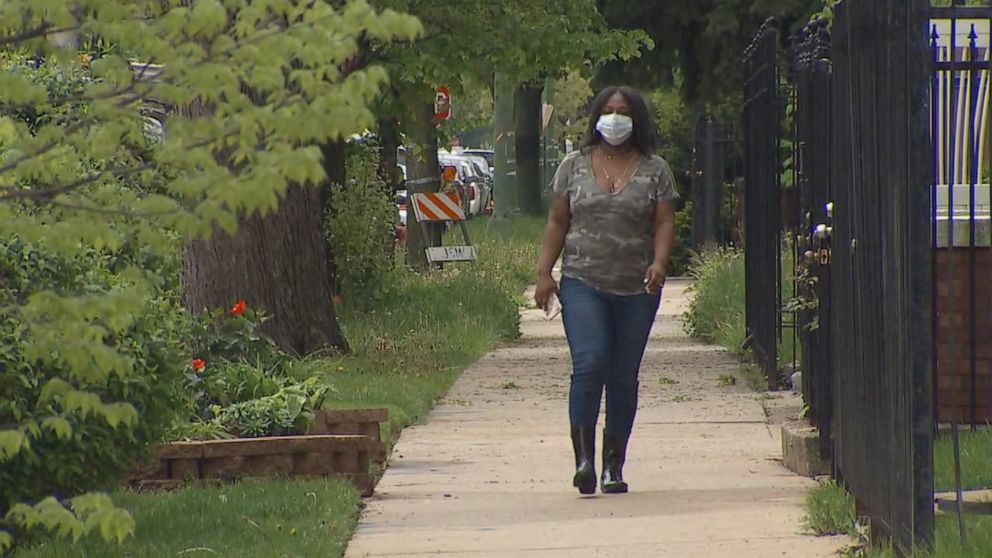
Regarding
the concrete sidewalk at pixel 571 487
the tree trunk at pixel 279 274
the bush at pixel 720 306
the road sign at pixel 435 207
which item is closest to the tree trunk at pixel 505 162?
the road sign at pixel 435 207

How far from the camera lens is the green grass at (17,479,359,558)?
20.3 feet

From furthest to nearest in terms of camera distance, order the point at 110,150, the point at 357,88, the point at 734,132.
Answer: the point at 734,132 → the point at 110,150 → the point at 357,88

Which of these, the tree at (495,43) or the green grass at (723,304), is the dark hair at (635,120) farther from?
the green grass at (723,304)

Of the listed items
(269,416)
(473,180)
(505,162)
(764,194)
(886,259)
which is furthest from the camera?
(473,180)

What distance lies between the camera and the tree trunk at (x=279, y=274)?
41.6ft

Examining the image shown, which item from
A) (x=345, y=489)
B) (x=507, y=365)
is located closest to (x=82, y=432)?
(x=345, y=489)

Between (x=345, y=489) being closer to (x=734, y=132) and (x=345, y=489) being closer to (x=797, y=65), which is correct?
(x=797, y=65)

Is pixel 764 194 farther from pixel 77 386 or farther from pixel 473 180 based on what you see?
pixel 473 180

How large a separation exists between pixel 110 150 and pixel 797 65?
5.68 meters

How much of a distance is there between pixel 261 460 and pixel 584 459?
133 centimetres

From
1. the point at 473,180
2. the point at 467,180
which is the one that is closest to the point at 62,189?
the point at 467,180

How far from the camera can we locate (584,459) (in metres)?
7.68

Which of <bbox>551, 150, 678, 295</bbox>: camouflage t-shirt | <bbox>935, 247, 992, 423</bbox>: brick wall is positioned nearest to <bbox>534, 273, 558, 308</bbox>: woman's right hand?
<bbox>551, 150, 678, 295</bbox>: camouflage t-shirt

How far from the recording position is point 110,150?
346cm
